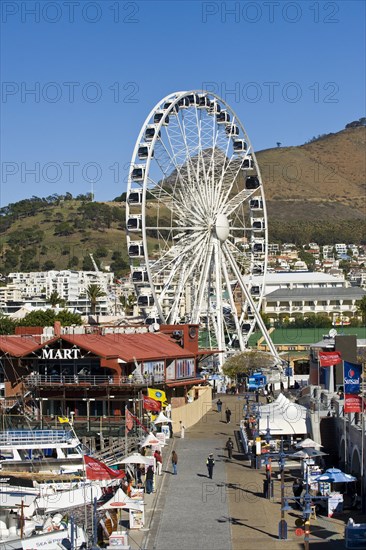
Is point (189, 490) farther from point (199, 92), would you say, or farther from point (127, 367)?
point (199, 92)

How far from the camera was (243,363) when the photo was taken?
9919 centimetres

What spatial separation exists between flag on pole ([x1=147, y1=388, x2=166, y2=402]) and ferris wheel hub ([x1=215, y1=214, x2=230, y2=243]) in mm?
26722

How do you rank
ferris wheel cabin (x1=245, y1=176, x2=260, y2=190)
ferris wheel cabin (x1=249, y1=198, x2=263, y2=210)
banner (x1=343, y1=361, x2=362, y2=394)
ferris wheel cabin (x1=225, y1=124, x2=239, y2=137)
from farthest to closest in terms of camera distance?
ferris wheel cabin (x1=249, y1=198, x2=263, y2=210), ferris wheel cabin (x1=245, y1=176, x2=260, y2=190), ferris wheel cabin (x1=225, y1=124, x2=239, y2=137), banner (x1=343, y1=361, x2=362, y2=394)

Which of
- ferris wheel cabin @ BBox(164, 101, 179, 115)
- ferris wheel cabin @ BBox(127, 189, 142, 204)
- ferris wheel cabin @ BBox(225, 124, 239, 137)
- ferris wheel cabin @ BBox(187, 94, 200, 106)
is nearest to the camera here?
ferris wheel cabin @ BBox(127, 189, 142, 204)

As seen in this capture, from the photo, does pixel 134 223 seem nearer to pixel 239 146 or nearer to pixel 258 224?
pixel 239 146

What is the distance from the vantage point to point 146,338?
7875 centimetres

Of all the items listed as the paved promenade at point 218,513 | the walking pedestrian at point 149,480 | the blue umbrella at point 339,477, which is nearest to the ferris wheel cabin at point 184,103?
the paved promenade at point 218,513

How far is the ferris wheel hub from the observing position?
92.7 meters

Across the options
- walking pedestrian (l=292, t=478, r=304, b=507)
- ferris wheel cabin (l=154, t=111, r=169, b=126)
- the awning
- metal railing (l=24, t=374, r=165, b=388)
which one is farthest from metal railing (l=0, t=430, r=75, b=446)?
ferris wheel cabin (l=154, t=111, r=169, b=126)

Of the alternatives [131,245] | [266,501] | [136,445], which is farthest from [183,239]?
[266,501]

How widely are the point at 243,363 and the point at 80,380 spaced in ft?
114

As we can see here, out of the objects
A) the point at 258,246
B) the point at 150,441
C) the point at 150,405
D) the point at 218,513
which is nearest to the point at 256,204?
the point at 258,246

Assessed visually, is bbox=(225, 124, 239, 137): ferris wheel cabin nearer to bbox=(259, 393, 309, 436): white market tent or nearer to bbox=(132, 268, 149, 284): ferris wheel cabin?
bbox=(132, 268, 149, 284): ferris wheel cabin

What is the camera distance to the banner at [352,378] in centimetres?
4910
